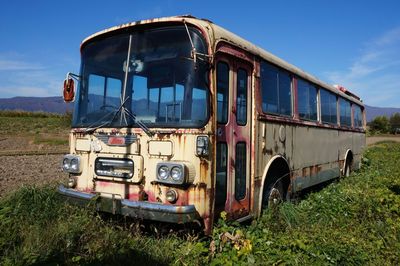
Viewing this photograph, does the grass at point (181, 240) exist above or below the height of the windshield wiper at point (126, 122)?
below

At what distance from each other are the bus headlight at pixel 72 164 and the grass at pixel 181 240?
20.2 inches

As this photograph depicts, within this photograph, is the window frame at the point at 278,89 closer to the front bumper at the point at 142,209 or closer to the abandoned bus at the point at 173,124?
the abandoned bus at the point at 173,124

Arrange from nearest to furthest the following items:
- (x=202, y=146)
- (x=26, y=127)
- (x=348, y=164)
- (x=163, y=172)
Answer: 1. (x=202, y=146)
2. (x=163, y=172)
3. (x=348, y=164)
4. (x=26, y=127)

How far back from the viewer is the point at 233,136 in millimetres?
5594

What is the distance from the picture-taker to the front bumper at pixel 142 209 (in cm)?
470

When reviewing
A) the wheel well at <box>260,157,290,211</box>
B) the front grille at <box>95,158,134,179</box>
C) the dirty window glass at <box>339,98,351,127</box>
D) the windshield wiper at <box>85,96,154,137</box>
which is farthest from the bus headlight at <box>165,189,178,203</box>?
the dirty window glass at <box>339,98,351,127</box>

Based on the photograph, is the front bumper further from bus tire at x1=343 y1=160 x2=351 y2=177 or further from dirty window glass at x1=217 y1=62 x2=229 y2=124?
bus tire at x1=343 y1=160 x2=351 y2=177

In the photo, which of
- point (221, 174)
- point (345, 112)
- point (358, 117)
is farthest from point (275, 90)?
point (358, 117)

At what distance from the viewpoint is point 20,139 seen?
3369 centimetres

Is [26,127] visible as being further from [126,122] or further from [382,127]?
[382,127]

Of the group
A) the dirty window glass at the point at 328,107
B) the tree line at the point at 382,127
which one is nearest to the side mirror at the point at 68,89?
the dirty window glass at the point at 328,107

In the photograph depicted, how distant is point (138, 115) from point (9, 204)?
261cm

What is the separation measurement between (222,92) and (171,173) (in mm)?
1336

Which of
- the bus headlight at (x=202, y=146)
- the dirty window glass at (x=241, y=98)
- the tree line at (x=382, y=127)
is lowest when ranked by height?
the bus headlight at (x=202, y=146)
